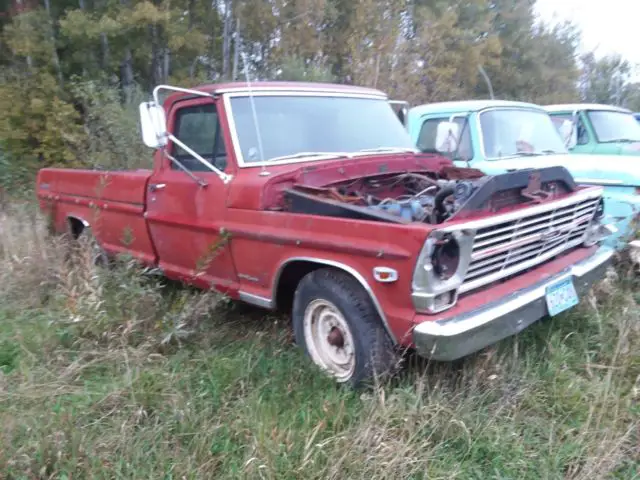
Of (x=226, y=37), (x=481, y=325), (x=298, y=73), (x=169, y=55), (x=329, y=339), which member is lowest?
(x=329, y=339)

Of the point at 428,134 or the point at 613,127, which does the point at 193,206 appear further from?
the point at 613,127

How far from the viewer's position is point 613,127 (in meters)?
6.89

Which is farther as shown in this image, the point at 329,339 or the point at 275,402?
the point at 329,339

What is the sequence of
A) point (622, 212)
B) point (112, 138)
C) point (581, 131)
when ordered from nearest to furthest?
point (622, 212) → point (581, 131) → point (112, 138)

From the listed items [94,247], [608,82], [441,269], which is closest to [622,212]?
[441,269]

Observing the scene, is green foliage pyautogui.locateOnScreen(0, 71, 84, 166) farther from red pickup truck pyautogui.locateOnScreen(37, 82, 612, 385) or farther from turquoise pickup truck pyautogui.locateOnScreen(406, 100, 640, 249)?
turquoise pickup truck pyautogui.locateOnScreen(406, 100, 640, 249)

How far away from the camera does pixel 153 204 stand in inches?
179

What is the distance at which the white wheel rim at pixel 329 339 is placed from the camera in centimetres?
331

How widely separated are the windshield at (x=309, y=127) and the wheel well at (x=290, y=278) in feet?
2.68

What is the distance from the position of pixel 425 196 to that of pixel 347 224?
960mm

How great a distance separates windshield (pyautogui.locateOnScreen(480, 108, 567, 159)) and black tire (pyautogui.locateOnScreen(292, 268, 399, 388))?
3.00 m

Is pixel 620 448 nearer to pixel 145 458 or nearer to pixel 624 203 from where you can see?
pixel 145 458

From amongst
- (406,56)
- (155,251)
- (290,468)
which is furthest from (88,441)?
(406,56)

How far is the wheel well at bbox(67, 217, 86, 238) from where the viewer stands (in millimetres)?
5859
